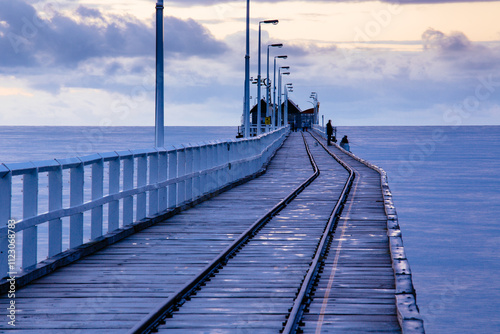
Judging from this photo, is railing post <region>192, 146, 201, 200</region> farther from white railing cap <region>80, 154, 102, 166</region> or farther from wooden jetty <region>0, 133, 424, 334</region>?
white railing cap <region>80, 154, 102, 166</region>

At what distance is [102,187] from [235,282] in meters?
3.31

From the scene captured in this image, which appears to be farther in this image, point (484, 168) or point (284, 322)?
point (484, 168)

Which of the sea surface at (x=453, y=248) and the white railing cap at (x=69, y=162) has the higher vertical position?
the white railing cap at (x=69, y=162)

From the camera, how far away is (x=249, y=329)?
23.1ft

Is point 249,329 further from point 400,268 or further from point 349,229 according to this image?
point 349,229

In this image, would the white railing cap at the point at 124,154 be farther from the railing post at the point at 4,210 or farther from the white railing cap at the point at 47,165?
the railing post at the point at 4,210

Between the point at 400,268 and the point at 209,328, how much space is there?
3232 millimetres

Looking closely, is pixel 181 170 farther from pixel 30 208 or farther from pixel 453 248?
pixel 453 248

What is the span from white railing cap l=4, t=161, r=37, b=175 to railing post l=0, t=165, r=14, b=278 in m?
0.14

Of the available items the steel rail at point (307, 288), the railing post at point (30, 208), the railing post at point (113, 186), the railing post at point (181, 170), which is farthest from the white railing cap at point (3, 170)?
the railing post at point (181, 170)

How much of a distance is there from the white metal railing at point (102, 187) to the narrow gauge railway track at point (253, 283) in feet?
6.56

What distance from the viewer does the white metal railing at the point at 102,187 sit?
8.90 m

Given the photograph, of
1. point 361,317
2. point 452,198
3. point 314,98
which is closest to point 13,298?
point 361,317

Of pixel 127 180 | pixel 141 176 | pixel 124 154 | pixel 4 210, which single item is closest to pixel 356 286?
pixel 4 210
